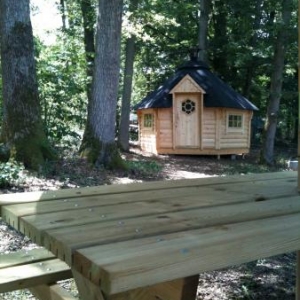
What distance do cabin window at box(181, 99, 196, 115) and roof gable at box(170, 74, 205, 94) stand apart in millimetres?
448

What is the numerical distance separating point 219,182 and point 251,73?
1818 cm

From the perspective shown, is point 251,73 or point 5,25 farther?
point 251,73

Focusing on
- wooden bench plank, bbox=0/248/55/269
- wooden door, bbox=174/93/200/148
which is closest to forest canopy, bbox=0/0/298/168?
wooden door, bbox=174/93/200/148

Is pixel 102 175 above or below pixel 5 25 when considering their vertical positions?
below

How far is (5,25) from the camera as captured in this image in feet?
24.0

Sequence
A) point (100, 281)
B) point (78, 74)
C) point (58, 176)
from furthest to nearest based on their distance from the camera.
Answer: point (78, 74), point (58, 176), point (100, 281)

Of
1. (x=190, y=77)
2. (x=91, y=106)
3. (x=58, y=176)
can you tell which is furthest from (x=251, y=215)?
(x=190, y=77)

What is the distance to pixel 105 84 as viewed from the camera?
926 centimetres

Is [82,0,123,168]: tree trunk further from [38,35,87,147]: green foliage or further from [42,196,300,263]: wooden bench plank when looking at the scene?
[42,196,300,263]: wooden bench plank

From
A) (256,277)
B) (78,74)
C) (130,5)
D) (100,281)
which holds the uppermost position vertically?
(130,5)

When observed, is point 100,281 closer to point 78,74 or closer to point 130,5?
point 78,74

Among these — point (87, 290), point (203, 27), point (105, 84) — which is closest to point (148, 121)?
point (203, 27)

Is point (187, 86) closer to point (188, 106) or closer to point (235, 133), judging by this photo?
point (188, 106)

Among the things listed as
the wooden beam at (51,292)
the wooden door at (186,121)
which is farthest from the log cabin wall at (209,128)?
the wooden beam at (51,292)
